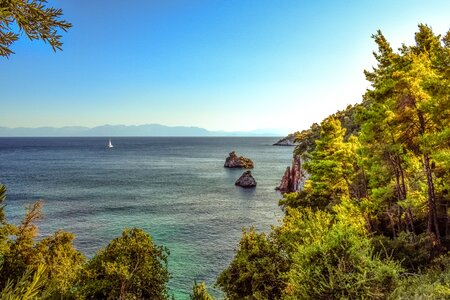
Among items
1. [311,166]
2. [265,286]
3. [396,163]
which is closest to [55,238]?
[265,286]

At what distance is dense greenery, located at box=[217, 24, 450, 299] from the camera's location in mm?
12977

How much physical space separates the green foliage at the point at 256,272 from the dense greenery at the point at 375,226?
0.06 metres

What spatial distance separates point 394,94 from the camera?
21875mm

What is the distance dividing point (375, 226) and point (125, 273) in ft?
78.6

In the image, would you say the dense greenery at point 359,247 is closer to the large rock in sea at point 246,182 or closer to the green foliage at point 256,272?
the green foliage at point 256,272

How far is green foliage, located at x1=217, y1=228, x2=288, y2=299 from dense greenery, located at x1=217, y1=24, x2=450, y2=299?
0.06 meters

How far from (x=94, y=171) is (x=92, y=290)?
364 feet

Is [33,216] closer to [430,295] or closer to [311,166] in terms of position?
[311,166]

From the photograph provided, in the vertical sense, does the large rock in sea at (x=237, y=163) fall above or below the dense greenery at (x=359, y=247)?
below

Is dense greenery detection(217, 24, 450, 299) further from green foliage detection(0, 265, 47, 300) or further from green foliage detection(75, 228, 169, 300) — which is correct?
green foliage detection(0, 265, 47, 300)

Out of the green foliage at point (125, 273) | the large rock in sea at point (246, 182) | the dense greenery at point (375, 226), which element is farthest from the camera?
the large rock in sea at point (246, 182)

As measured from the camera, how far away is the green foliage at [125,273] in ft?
59.9

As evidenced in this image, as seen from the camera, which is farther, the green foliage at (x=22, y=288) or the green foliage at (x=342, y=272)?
the green foliage at (x=342, y=272)

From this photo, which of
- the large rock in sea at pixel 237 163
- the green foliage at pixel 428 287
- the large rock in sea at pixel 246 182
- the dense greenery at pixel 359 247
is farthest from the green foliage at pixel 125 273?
the large rock in sea at pixel 237 163
